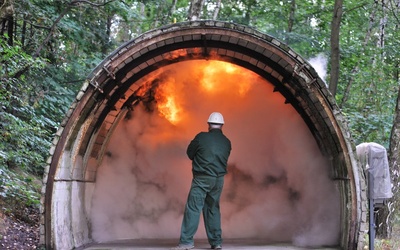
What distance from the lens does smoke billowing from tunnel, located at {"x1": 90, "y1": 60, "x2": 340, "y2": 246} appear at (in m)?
9.70

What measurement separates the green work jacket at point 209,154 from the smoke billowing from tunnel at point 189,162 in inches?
77.1

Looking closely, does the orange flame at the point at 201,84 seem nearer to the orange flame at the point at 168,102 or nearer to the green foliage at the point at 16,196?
the orange flame at the point at 168,102

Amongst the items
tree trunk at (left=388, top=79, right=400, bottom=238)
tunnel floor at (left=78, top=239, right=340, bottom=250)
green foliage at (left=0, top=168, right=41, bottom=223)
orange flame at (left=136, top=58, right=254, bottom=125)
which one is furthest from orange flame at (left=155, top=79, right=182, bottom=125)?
tree trunk at (left=388, top=79, right=400, bottom=238)

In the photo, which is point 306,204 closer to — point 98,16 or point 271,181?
point 271,181

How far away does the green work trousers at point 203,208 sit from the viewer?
781 centimetres

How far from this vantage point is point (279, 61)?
8.34 meters

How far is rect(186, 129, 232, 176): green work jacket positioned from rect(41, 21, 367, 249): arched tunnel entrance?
4.79ft

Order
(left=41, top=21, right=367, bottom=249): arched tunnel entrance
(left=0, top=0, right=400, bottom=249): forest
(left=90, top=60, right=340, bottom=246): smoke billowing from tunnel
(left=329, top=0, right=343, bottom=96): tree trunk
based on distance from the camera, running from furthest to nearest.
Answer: (left=329, top=0, right=343, bottom=96): tree trunk, (left=90, top=60, right=340, bottom=246): smoke billowing from tunnel, (left=0, top=0, right=400, bottom=249): forest, (left=41, top=21, right=367, bottom=249): arched tunnel entrance

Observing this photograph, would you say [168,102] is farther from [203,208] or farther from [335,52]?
[335,52]

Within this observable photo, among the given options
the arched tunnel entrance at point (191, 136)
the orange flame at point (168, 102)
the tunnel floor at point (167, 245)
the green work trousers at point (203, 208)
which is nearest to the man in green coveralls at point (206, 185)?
the green work trousers at point (203, 208)

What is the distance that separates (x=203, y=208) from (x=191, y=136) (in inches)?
99.2

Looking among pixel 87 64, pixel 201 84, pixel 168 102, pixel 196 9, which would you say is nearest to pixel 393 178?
pixel 201 84

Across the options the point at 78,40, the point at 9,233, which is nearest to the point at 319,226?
the point at 9,233

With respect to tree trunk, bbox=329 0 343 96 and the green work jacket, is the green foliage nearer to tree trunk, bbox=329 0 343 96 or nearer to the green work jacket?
the green work jacket
